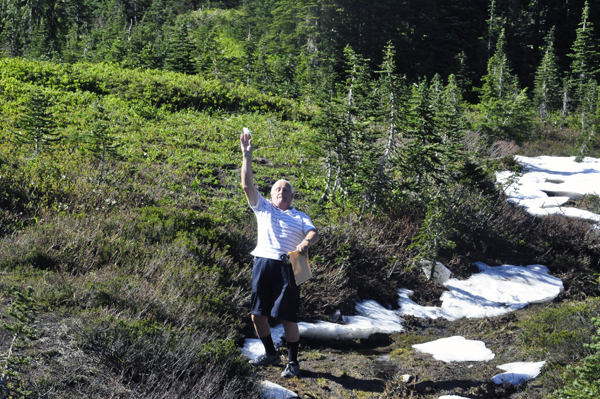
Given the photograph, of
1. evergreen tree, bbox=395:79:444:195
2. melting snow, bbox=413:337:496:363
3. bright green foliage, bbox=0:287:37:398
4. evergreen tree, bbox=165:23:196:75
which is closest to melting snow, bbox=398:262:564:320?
melting snow, bbox=413:337:496:363

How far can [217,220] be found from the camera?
718cm

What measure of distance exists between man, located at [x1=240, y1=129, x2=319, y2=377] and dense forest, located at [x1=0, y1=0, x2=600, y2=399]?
0.44 meters

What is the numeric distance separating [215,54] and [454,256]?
17.4 meters

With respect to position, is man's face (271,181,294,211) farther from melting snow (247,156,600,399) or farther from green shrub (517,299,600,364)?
green shrub (517,299,600,364)

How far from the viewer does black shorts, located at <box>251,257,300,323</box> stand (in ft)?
13.2

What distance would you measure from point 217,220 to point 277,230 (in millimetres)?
3255

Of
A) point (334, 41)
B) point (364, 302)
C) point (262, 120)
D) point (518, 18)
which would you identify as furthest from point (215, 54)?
point (518, 18)

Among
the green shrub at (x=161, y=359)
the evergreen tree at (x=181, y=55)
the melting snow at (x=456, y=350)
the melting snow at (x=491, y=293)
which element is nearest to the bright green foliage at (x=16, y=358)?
the green shrub at (x=161, y=359)

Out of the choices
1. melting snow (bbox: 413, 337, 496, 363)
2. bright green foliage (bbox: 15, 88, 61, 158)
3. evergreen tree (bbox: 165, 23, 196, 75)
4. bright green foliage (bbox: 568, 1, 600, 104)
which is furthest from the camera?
bright green foliage (bbox: 568, 1, 600, 104)

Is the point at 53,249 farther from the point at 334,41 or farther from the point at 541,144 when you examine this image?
the point at 334,41

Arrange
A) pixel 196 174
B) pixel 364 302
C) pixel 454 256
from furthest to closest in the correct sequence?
pixel 196 174 → pixel 454 256 → pixel 364 302

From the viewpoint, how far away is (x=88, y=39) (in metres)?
32.5

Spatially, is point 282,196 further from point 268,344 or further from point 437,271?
point 437,271

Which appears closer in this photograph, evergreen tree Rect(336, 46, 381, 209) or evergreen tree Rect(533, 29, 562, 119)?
evergreen tree Rect(336, 46, 381, 209)
